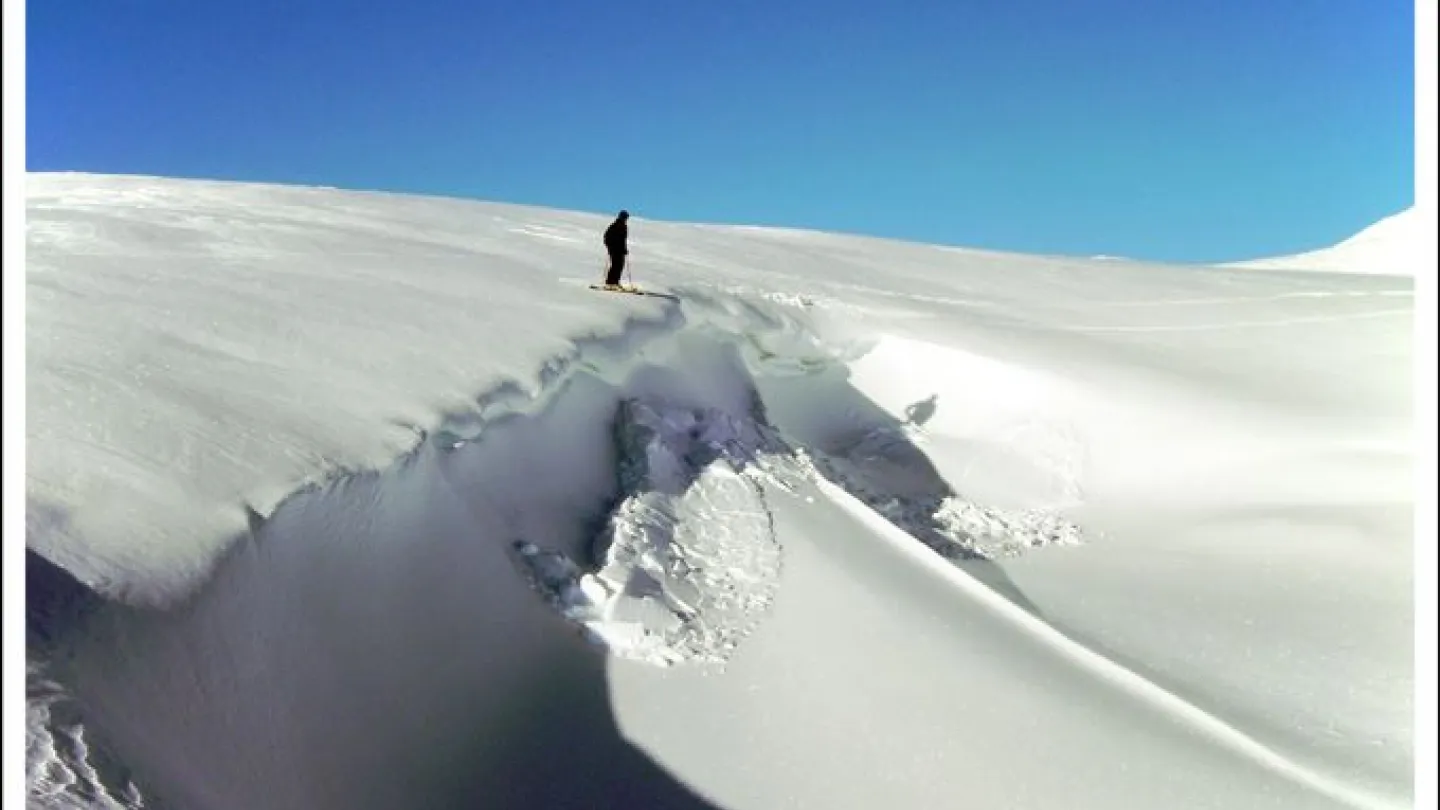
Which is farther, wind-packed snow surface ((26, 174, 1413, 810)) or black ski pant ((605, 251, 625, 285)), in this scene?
black ski pant ((605, 251, 625, 285))

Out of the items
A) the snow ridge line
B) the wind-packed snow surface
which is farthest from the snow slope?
the snow ridge line

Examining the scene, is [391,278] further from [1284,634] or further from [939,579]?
[1284,634]

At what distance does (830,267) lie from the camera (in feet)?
41.1

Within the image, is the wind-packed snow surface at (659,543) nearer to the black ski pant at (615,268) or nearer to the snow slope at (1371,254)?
the black ski pant at (615,268)

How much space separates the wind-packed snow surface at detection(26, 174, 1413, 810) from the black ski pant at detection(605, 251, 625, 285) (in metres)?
0.36

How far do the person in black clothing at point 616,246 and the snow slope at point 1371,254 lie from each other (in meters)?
19.9

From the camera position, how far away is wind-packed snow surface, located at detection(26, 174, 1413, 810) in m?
Result: 3.67

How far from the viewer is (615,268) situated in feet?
29.0

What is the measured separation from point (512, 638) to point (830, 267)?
26.9 ft

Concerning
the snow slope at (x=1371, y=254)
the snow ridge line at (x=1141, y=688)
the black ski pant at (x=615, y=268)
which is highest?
the snow slope at (x=1371, y=254)

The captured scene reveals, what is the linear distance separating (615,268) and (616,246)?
0.25m

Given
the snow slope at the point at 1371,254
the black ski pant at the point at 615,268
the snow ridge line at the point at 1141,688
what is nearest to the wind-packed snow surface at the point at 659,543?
the snow ridge line at the point at 1141,688

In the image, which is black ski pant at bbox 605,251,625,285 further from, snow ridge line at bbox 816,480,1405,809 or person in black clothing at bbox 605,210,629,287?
snow ridge line at bbox 816,480,1405,809

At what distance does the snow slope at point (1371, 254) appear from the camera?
25500 millimetres
